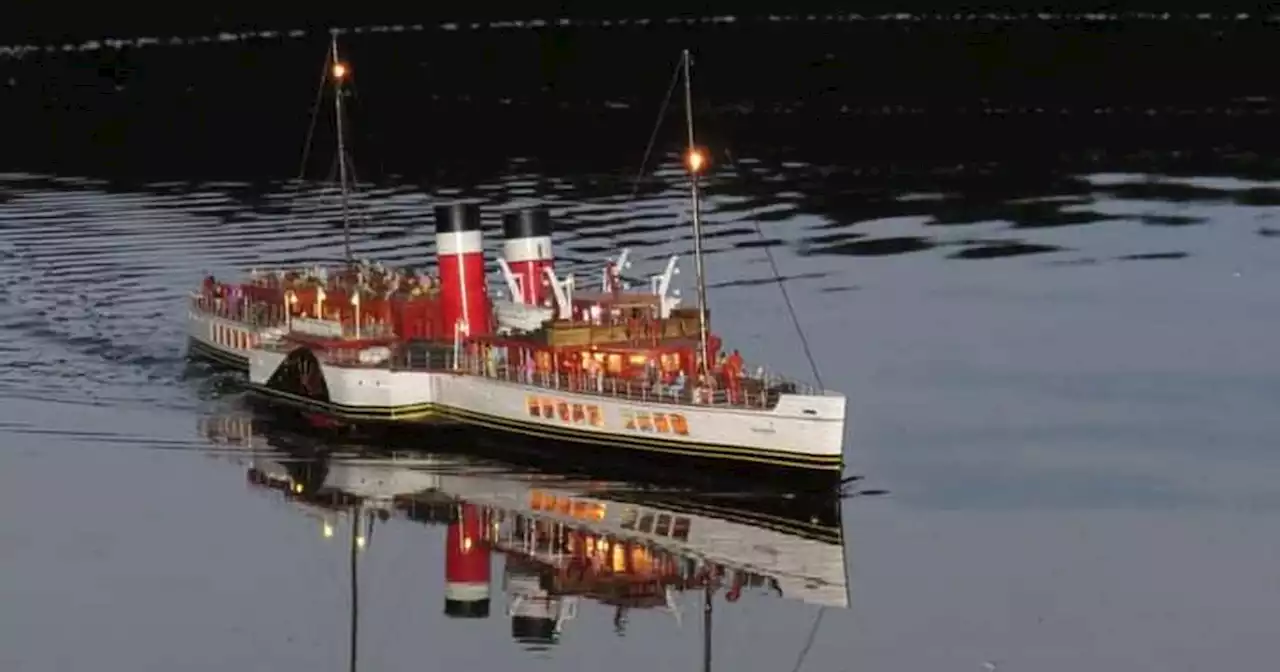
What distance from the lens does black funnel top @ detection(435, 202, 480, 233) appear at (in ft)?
286

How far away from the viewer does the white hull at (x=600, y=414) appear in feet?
245

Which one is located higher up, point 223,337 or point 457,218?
point 457,218

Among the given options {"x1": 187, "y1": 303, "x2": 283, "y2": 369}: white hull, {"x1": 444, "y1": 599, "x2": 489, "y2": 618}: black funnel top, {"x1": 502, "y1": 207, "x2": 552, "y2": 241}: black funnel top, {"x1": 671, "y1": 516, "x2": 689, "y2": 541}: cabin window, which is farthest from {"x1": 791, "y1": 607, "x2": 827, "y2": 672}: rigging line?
{"x1": 187, "y1": 303, "x2": 283, "y2": 369}: white hull

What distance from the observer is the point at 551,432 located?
80.4m

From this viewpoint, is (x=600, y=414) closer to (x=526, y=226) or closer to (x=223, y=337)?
(x=526, y=226)

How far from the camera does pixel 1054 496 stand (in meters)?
75.6

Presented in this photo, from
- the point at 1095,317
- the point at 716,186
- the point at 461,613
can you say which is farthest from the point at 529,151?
the point at 461,613

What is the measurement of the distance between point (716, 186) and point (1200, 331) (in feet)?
157

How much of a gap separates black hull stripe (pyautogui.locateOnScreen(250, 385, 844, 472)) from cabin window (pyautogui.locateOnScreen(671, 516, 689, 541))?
322 centimetres

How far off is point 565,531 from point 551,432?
7.63 m

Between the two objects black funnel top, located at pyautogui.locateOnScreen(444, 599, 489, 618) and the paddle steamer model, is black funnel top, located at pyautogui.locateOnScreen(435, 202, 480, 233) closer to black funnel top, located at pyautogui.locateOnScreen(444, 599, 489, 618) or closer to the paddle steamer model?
the paddle steamer model

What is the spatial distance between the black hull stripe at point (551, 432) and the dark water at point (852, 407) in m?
1.26

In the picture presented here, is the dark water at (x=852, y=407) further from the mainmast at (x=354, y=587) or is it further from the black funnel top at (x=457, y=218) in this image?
the black funnel top at (x=457, y=218)

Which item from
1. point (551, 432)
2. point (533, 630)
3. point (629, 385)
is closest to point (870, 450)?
point (629, 385)
